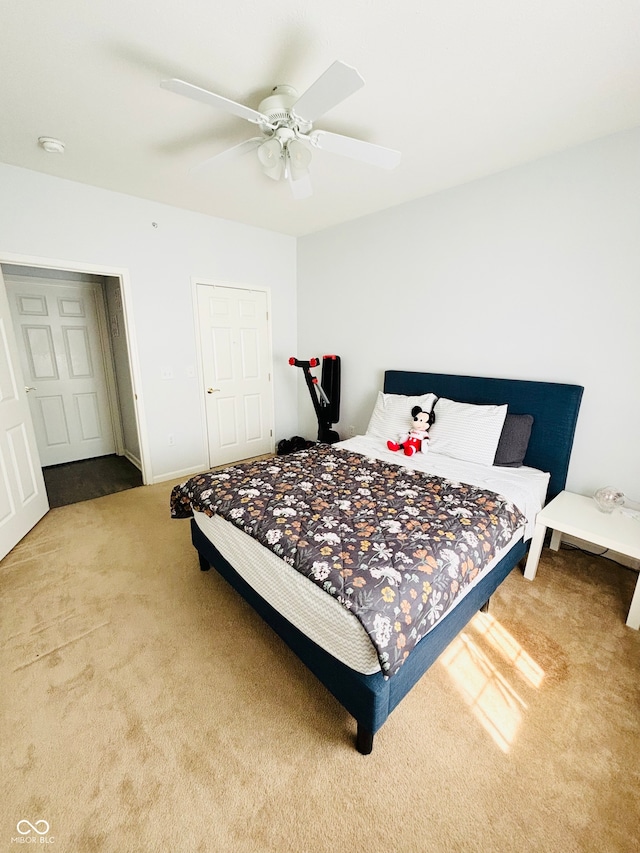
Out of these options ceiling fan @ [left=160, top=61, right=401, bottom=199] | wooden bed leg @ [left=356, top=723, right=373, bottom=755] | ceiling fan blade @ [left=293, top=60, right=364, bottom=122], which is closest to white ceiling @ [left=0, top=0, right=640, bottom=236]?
ceiling fan @ [left=160, top=61, right=401, bottom=199]

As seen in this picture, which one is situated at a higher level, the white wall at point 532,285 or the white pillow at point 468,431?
the white wall at point 532,285

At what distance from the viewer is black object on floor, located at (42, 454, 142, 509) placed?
10.4 ft

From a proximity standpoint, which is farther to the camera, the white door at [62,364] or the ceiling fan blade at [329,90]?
the white door at [62,364]

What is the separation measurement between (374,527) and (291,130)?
1.89 m

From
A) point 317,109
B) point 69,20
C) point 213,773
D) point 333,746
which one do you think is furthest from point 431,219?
point 213,773

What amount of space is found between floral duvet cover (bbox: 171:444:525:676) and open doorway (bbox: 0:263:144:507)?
211 centimetres

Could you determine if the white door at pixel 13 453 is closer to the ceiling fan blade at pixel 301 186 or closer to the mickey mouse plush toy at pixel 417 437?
the ceiling fan blade at pixel 301 186

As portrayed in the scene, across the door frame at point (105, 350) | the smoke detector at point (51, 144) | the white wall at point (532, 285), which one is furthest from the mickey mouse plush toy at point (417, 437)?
the door frame at point (105, 350)

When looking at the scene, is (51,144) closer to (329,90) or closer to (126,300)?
(126,300)

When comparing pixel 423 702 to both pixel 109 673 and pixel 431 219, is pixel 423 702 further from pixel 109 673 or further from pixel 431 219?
pixel 431 219

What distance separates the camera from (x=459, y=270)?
8.90ft

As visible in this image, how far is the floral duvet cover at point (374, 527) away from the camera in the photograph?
1178 millimetres

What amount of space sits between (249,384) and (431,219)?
94.5 inches

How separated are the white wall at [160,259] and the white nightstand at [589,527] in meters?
3.06
